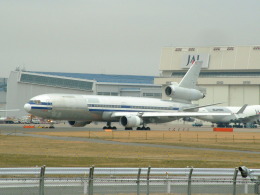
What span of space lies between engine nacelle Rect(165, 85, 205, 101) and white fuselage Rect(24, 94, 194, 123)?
1.46 meters

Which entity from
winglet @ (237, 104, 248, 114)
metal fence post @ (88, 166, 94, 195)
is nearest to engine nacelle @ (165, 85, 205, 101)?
winglet @ (237, 104, 248, 114)

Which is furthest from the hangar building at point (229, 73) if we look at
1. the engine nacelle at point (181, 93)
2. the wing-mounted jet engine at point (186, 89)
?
the engine nacelle at point (181, 93)

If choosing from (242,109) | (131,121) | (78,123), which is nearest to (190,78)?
(131,121)

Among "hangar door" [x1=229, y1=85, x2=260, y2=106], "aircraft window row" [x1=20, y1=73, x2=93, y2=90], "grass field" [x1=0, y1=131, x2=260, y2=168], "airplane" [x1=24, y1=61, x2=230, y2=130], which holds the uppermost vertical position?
"aircraft window row" [x1=20, y1=73, x2=93, y2=90]

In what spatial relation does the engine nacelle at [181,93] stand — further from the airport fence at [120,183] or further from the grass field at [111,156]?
the airport fence at [120,183]

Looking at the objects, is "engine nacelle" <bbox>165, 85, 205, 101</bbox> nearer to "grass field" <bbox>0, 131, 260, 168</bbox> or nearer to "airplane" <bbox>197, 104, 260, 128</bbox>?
"airplane" <bbox>197, 104, 260, 128</bbox>

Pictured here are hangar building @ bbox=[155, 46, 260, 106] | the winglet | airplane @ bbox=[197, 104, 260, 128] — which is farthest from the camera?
hangar building @ bbox=[155, 46, 260, 106]

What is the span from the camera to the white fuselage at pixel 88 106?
84.4m

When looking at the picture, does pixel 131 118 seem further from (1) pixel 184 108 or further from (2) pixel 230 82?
(2) pixel 230 82

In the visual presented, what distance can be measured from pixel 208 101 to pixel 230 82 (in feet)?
22.3

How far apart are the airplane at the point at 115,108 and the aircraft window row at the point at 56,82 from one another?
66622 millimetres

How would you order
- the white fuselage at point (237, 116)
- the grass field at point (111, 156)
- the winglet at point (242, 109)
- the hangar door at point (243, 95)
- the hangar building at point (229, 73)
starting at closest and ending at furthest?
the grass field at point (111, 156), the winglet at point (242, 109), the white fuselage at point (237, 116), the hangar building at point (229, 73), the hangar door at point (243, 95)

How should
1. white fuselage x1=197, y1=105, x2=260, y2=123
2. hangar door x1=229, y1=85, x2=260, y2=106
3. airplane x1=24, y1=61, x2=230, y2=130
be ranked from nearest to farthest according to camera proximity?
airplane x1=24, y1=61, x2=230, y2=130 → white fuselage x1=197, y1=105, x2=260, y2=123 → hangar door x1=229, y1=85, x2=260, y2=106

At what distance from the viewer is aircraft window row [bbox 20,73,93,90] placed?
160 meters
